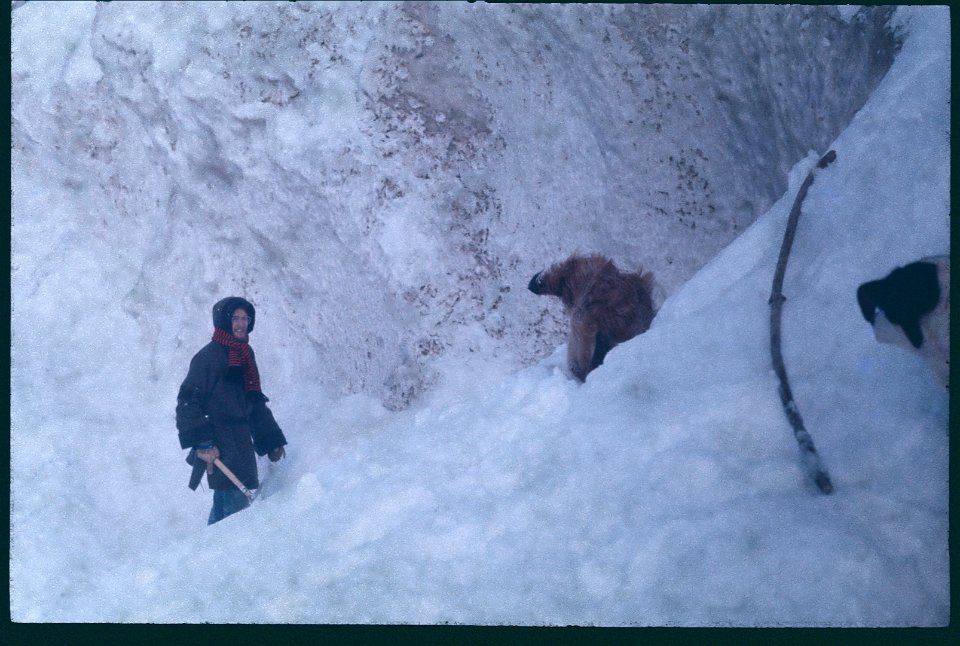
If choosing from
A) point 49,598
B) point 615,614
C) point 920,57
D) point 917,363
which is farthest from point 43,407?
point 920,57

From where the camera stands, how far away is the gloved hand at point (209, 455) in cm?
325

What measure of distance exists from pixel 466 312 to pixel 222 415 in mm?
1309

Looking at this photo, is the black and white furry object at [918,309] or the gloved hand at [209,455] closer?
the black and white furry object at [918,309]

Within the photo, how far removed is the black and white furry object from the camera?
202 cm

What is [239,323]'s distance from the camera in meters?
3.47

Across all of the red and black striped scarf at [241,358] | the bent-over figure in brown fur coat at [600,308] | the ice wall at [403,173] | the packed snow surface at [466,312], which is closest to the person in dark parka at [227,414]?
the red and black striped scarf at [241,358]

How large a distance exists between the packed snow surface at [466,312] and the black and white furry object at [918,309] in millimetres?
191

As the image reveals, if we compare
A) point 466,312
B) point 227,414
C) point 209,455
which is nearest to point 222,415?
point 227,414

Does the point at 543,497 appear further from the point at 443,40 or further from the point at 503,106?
the point at 443,40

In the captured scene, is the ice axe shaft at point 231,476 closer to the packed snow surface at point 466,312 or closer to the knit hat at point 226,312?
the packed snow surface at point 466,312

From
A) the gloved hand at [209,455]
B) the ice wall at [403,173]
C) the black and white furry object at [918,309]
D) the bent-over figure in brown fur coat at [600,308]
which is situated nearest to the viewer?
the black and white furry object at [918,309]

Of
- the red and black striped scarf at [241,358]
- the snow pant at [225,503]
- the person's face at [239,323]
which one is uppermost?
the person's face at [239,323]

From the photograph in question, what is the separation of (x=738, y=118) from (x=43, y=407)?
13.1ft

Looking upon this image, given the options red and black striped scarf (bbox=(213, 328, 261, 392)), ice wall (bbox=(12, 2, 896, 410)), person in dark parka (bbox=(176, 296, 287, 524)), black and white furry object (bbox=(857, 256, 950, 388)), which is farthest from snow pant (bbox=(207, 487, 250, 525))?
black and white furry object (bbox=(857, 256, 950, 388))
